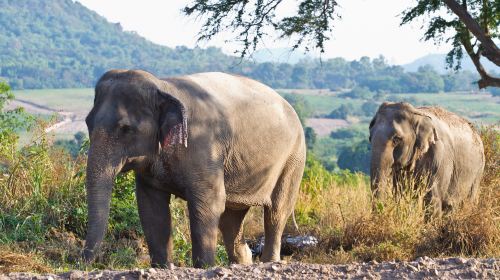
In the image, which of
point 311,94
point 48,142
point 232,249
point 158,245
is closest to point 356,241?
point 232,249

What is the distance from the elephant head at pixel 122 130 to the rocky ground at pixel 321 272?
0.96 meters

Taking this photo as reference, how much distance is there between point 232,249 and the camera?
33.6 feet

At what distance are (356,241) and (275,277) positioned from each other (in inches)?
206

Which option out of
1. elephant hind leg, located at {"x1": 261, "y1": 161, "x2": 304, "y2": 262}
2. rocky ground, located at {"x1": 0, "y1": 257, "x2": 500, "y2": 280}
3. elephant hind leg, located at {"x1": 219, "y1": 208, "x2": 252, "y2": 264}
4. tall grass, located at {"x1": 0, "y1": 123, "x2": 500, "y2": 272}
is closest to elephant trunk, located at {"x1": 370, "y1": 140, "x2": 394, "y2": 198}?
tall grass, located at {"x1": 0, "y1": 123, "x2": 500, "y2": 272}

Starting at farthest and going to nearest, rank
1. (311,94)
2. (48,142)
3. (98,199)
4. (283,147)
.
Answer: (311,94), (48,142), (283,147), (98,199)

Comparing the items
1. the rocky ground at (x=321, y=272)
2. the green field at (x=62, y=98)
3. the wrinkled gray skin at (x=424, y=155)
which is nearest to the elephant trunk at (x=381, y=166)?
the wrinkled gray skin at (x=424, y=155)

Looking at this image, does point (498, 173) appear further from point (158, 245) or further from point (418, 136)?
point (158, 245)

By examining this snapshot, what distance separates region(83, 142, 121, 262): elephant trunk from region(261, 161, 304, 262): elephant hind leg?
2729 mm

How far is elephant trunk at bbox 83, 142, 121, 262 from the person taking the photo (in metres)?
7.66

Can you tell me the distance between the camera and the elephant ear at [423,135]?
44.5 feet

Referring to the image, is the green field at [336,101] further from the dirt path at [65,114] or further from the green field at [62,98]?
the dirt path at [65,114]

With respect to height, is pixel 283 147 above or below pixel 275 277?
above

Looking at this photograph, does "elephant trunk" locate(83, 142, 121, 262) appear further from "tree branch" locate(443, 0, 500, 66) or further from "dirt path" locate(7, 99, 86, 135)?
"dirt path" locate(7, 99, 86, 135)

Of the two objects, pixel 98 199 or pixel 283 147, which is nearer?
pixel 98 199
